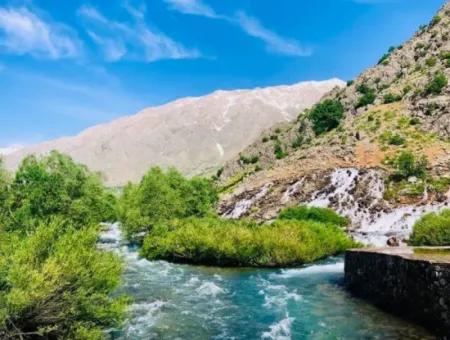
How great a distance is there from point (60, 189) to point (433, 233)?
37090 millimetres

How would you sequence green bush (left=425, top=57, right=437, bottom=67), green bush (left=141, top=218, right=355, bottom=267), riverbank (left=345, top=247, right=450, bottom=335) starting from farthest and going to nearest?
1. green bush (left=425, top=57, right=437, bottom=67)
2. green bush (left=141, top=218, right=355, bottom=267)
3. riverbank (left=345, top=247, right=450, bottom=335)

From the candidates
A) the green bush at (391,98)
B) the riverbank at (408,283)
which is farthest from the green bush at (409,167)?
the riverbank at (408,283)

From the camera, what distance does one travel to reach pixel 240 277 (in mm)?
41281

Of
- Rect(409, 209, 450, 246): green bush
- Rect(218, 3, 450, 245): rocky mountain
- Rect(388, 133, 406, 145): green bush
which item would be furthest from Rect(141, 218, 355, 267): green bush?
Rect(388, 133, 406, 145): green bush

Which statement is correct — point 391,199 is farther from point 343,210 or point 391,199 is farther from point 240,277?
point 240,277

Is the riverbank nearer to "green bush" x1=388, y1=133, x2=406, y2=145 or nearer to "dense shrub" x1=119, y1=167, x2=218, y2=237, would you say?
"dense shrub" x1=119, y1=167, x2=218, y2=237

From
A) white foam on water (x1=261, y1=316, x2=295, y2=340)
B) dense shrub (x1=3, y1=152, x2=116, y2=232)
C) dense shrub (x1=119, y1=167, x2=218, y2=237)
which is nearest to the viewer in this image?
white foam on water (x1=261, y1=316, x2=295, y2=340)

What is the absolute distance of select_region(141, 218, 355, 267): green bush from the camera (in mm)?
46125

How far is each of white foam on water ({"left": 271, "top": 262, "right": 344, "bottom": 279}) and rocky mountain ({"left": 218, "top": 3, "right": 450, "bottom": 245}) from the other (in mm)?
9285

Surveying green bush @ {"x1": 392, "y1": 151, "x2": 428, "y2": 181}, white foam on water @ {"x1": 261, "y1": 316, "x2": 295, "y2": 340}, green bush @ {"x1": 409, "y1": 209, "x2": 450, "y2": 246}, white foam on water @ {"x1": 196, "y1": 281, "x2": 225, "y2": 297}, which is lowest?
white foam on water @ {"x1": 261, "y1": 316, "x2": 295, "y2": 340}

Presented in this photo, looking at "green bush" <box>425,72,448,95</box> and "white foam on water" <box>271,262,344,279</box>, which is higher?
"green bush" <box>425,72,448,95</box>

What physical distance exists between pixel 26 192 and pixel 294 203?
1563 inches

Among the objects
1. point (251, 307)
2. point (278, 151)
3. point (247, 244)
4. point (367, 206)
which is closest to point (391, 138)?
point (367, 206)

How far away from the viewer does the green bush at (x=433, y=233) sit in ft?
142
